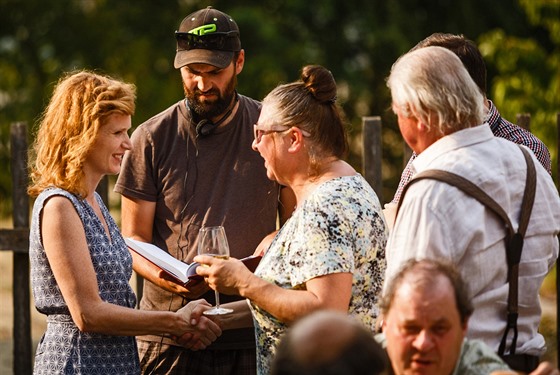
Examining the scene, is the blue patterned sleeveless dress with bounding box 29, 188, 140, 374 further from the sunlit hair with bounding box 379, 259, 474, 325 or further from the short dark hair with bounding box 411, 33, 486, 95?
the short dark hair with bounding box 411, 33, 486, 95

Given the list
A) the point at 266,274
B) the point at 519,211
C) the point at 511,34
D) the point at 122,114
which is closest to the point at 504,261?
the point at 519,211

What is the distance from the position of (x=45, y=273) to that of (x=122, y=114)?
0.69 meters

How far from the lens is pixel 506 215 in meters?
3.23

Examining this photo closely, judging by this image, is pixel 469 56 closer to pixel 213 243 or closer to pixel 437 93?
pixel 437 93

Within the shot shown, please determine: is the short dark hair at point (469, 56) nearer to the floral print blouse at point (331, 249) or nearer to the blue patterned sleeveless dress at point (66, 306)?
the floral print blouse at point (331, 249)

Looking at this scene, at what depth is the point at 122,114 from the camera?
4031 mm

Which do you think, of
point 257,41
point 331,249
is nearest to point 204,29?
point 331,249

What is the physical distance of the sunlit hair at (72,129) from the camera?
3.89m

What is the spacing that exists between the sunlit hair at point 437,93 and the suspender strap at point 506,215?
196 millimetres

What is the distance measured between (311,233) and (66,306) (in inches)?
39.6

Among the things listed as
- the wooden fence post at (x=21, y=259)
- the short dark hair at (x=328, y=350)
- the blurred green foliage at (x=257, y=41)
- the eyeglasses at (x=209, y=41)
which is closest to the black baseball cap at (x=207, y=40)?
the eyeglasses at (x=209, y=41)

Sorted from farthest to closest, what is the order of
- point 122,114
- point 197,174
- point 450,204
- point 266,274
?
point 197,174 < point 122,114 < point 266,274 < point 450,204

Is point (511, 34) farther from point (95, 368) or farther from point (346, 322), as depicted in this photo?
point (346, 322)

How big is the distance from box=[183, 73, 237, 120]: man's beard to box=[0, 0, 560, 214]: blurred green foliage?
9.22m
